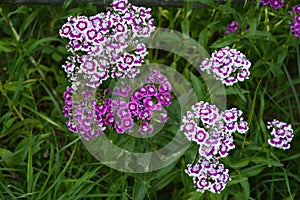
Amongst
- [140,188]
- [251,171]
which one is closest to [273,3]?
[251,171]

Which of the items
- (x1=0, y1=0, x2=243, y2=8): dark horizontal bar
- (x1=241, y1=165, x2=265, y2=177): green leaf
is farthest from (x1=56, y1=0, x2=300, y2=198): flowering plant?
(x1=0, y1=0, x2=243, y2=8): dark horizontal bar

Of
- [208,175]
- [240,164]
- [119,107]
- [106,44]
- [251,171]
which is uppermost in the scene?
[106,44]

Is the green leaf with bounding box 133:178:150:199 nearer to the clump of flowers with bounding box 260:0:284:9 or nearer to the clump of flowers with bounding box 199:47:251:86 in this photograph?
the clump of flowers with bounding box 199:47:251:86

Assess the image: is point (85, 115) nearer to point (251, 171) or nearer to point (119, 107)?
point (119, 107)

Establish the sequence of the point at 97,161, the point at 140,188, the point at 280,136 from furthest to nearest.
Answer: the point at 97,161 < the point at 140,188 < the point at 280,136

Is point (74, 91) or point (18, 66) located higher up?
point (74, 91)

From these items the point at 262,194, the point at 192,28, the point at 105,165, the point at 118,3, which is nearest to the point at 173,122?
the point at 105,165

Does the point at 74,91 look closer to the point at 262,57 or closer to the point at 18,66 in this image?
the point at 18,66
